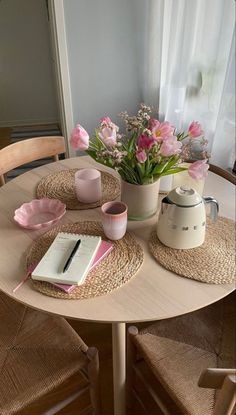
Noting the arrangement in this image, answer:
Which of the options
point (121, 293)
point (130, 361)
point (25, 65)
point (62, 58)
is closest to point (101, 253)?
point (121, 293)

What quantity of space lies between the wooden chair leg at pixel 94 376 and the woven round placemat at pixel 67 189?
17.2 inches

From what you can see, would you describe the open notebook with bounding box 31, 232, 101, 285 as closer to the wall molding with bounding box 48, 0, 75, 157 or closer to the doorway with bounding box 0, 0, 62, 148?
the wall molding with bounding box 48, 0, 75, 157

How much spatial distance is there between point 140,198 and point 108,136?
207mm

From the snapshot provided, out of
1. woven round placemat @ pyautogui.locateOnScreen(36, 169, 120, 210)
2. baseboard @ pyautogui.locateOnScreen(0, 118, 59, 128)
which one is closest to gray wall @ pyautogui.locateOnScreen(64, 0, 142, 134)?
woven round placemat @ pyautogui.locateOnScreen(36, 169, 120, 210)

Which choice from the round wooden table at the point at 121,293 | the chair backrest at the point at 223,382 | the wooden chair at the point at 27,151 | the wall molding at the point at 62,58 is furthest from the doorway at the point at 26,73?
the chair backrest at the point at 223,382

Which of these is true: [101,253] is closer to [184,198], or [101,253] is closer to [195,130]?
[184,198]

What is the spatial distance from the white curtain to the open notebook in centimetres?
95

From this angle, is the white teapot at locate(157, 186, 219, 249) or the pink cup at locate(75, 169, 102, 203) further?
the pink cup at locate(75, 169, 102, 203)

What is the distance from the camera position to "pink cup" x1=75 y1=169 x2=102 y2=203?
1.06 meters

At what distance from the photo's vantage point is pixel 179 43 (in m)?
1.75

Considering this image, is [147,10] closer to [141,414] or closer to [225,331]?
[225,331]

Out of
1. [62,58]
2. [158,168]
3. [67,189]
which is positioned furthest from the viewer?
[62,58]

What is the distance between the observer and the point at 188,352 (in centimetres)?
99

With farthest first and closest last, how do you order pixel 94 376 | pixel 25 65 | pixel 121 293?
1. pixel 25 65
2. pixel 94 376
3. pixel 121 293
